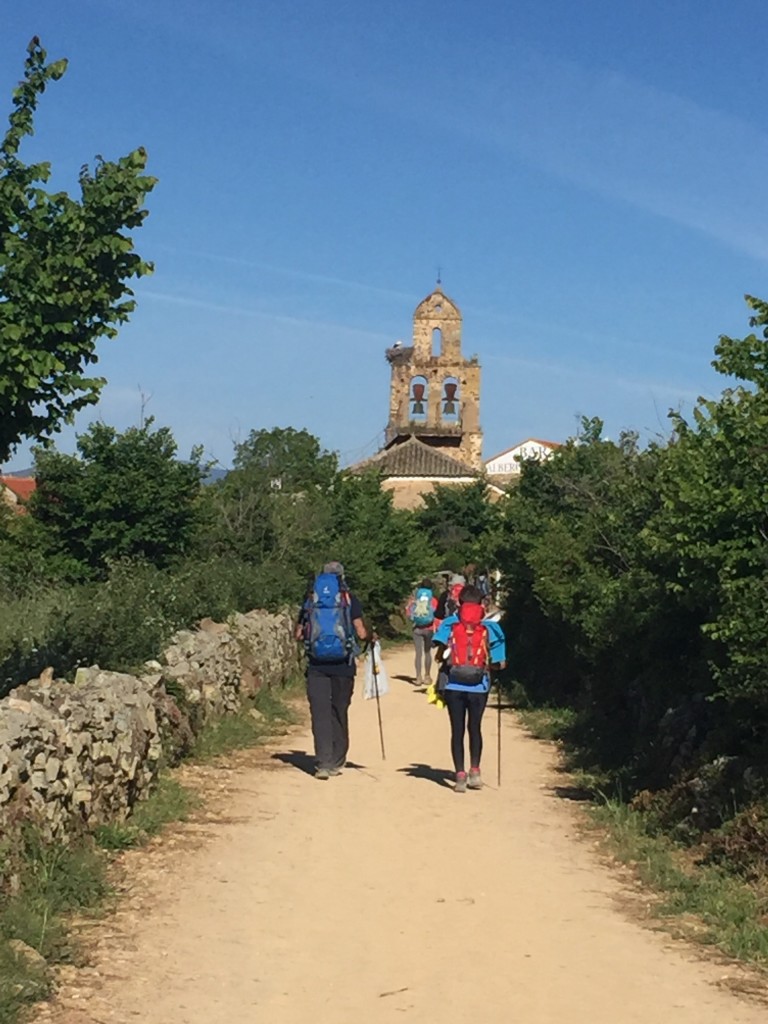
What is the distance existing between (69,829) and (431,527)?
42.1m

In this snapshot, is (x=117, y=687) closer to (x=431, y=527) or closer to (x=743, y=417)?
(x=743, y=417)

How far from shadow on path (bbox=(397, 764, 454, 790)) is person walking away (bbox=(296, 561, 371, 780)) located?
0.76 m

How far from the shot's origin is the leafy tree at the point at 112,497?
22.2 m

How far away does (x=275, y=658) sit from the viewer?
18938mm

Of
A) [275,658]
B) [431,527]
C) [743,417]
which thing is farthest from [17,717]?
[431,527]

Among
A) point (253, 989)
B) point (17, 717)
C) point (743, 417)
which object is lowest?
point (253, 989)

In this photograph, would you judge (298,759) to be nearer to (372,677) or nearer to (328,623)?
(372,677)

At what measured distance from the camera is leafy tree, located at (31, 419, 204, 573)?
72.8ft

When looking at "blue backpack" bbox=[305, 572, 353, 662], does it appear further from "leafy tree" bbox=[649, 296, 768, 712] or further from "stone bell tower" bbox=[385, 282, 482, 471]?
"stone bell tower" bbox=[385, 282, 482, 471]

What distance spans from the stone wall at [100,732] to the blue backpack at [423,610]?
683 centimetres

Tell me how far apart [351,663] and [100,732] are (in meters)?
3.58

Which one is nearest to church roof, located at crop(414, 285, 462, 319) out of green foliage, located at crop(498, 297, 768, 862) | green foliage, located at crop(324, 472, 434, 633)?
green foliage, located at crop(324, 472, 434, 633)

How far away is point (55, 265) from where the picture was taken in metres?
8.80

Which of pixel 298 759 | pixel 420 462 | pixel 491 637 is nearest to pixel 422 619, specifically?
pixel 298 759
